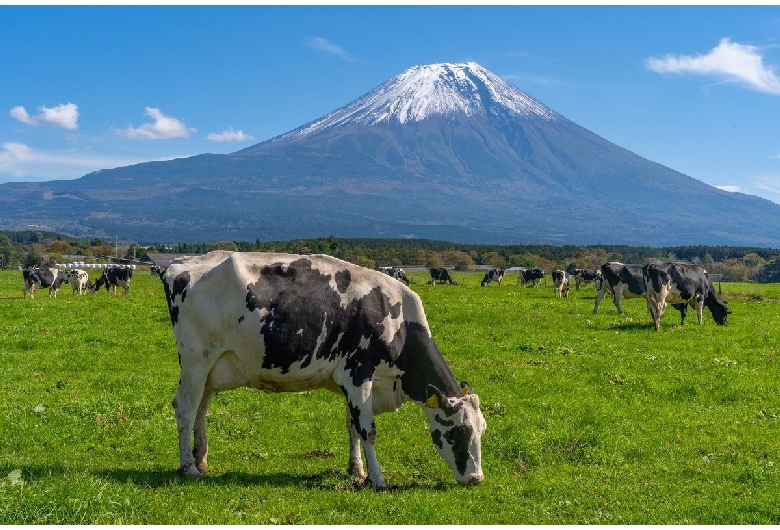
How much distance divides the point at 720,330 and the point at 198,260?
720 inches

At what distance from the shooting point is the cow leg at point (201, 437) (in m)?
9.89

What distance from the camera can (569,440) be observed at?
1164 cm

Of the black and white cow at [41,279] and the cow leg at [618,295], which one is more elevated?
the cow leg at [618,295]

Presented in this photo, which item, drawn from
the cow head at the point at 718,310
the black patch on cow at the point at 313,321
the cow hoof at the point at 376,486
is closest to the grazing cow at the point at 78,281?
the cow head at the point at 718,310

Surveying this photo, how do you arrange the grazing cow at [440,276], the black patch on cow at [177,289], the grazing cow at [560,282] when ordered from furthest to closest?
the grazing cow at [440,276]
the grazing cow at [560,282]
the black patch on cow at [177,289]

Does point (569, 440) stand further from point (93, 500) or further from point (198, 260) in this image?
point (93, 500)

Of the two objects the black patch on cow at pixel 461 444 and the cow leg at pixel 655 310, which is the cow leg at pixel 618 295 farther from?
the black patch on cow at pixel 461 444

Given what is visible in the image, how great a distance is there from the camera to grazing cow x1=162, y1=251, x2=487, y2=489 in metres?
9.69

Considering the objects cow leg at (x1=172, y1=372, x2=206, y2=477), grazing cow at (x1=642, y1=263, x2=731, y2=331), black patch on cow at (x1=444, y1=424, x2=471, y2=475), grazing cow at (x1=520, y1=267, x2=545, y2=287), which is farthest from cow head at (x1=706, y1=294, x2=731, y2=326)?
grazing cow at (x1=520, y1=267, x2=545, y2=287)

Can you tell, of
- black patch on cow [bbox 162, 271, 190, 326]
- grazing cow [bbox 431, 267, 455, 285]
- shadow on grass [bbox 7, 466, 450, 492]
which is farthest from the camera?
grazing cow [bbox 431, 267, 455, 285]

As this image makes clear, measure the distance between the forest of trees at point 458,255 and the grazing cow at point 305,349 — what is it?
6333cm

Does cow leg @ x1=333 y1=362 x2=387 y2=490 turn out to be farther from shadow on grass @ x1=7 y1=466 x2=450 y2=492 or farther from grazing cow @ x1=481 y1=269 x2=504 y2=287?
grazing cow @ x1=481 y1=269 x2=504 y2=287

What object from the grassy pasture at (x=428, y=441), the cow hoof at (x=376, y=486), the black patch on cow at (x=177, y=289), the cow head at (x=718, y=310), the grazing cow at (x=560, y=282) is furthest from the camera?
the grazing cow at (x=560, y=282)

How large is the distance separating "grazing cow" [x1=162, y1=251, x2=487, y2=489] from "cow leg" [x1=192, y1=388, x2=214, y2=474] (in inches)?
0.6
